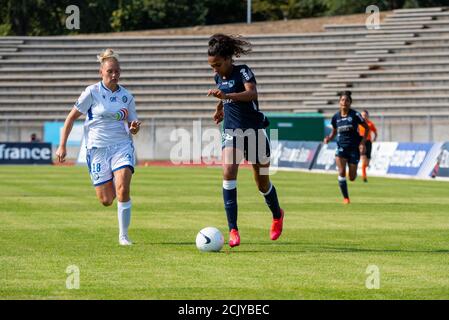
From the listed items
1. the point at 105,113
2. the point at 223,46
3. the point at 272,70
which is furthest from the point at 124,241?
the point at 272,70

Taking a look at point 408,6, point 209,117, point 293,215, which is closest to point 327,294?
point 293,215

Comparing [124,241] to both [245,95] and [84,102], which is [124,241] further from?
[245,95]

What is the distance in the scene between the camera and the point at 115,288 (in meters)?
10.1

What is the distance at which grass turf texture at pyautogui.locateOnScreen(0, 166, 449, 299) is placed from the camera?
10133 mm

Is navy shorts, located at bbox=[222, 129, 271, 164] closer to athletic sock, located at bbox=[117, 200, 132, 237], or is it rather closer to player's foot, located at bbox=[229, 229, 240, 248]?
player's foot, located at bbox=[229, 229, 240, 248]

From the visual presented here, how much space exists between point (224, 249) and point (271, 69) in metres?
51.6

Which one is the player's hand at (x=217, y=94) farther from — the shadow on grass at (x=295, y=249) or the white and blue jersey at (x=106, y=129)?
the shadow on grass at (x=295, y=249)

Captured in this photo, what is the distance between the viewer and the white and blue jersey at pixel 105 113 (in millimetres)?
14562

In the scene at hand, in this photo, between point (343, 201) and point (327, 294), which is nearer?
point (327, 294)

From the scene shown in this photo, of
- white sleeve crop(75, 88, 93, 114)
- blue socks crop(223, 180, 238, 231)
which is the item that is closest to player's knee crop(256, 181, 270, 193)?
blue socks crop(223, 180, 238, 231)
